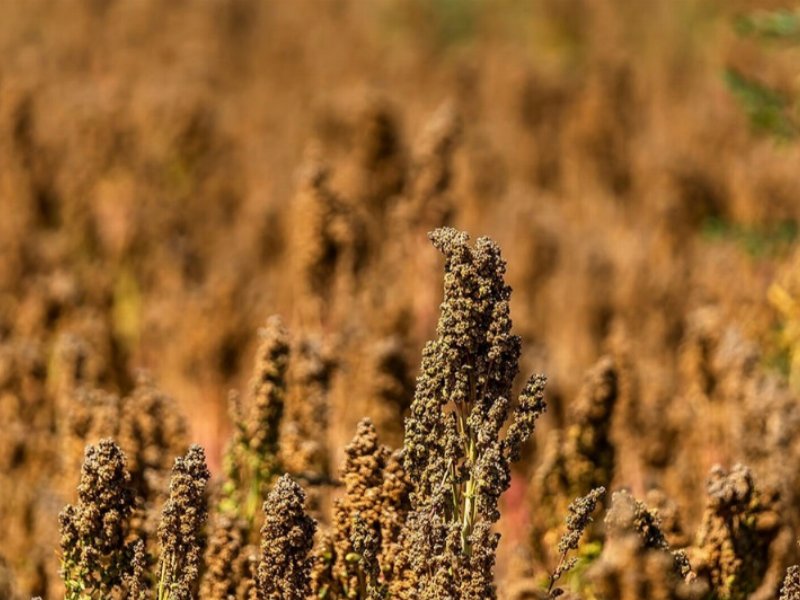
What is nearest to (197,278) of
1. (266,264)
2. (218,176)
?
(266,264)

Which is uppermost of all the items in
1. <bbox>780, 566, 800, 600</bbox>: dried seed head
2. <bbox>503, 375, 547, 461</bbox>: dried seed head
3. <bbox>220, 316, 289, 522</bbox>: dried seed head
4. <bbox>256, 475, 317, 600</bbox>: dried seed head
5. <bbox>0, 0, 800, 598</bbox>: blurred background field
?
<bbox>0, 0, 800, 598</bbox>: blurred background field

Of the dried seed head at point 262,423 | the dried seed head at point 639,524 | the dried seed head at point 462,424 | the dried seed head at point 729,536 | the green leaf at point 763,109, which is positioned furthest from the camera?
the green leaf at point 763,109

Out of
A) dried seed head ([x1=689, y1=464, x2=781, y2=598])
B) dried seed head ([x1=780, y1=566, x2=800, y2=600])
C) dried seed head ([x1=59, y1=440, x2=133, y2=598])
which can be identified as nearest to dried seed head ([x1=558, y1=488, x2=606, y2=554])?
dried seed head ([x1=780, y1=566, x2=800, y2=600])

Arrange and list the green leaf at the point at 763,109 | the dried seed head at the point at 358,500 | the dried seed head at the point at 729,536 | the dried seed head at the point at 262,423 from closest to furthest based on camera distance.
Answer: the dried seed head at the point at 358,500
the dried seed head at the point at 729,536
the dried seed head at the point at 262,423
the green leaf at the point at 763,109

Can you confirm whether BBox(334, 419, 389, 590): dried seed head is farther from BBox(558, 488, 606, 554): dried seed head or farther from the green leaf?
the green leaf

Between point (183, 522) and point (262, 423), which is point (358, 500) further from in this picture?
point (262, 423)

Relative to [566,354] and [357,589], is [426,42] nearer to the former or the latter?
[566,354]

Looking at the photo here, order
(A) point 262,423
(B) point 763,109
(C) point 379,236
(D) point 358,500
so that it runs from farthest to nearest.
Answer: (C) point 379,236
(B) point 763,109
(A) point 262,423
(D) point 358,500

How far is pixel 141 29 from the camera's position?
1102cm

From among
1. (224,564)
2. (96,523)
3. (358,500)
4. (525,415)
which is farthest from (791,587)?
(96,523)

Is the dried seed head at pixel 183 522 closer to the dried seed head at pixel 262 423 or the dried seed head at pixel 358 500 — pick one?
the dried seed head at pixel 358 500

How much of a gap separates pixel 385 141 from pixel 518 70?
4.05 meters

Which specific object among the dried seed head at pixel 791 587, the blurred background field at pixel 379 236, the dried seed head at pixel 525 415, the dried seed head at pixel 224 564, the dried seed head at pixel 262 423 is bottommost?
the dried seed head at pixel 791 587

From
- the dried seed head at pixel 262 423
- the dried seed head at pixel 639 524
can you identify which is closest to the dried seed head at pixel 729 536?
the dried seed head at pixel 639 524
